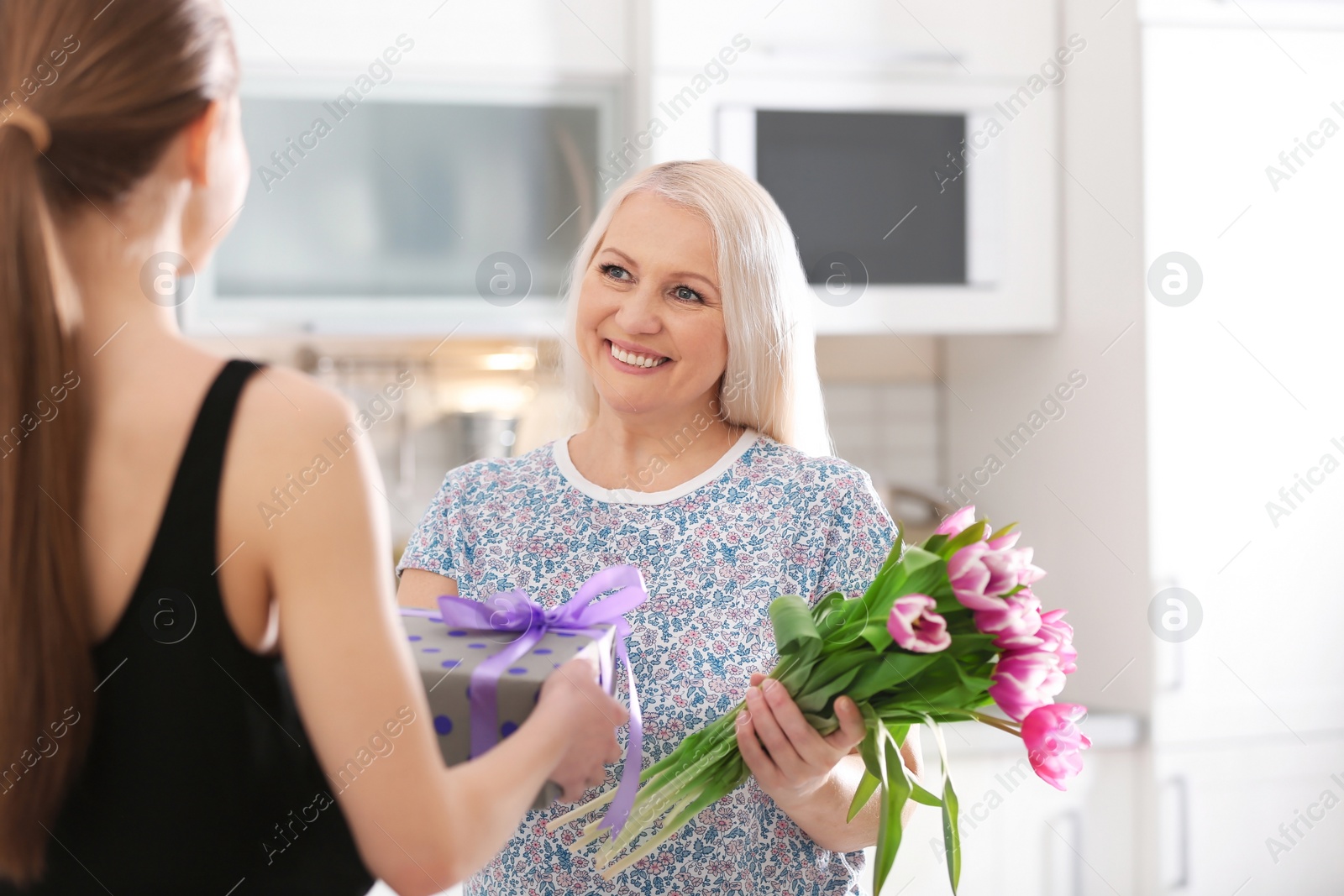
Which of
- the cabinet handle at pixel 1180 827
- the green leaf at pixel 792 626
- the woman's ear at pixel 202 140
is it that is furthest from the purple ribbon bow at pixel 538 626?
the cabinet handle at pixel 1180 827

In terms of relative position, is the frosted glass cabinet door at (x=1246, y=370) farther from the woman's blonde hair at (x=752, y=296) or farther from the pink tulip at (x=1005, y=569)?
the pink tulip at (x=1005, y=569)

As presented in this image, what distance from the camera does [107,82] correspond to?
1.58ft

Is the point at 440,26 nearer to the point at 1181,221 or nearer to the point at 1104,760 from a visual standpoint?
the point at 1181,221

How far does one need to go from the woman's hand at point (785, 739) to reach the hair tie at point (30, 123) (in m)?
0.62

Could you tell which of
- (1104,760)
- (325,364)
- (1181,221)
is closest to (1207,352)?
(1181,221)

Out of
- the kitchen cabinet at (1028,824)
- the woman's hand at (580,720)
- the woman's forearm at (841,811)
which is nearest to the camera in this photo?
the woman's hand at (580,720)

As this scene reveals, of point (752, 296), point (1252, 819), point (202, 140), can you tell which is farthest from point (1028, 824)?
point (202, 140)

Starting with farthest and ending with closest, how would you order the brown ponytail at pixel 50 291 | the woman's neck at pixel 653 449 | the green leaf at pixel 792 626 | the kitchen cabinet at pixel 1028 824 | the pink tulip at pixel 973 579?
the kitchen cabinet at pixel 1028 824 → the woman's neck at pixel 653 449 → the green leaf at pixel 792 626 → the pink tulip at pixel 973 579 → the brown ponytail at pixel 50 291

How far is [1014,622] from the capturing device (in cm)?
77

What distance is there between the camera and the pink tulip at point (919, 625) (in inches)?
29.9

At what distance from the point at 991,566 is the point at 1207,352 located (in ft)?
4.59

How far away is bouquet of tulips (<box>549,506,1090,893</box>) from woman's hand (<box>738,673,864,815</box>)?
11 millimetres

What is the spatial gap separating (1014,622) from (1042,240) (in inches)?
60.2

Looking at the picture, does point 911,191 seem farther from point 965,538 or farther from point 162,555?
point 162,555
